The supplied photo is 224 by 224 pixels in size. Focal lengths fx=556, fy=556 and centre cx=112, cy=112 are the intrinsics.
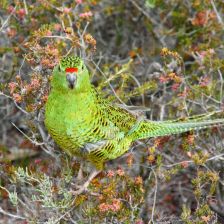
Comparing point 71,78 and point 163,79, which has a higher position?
point 71,78

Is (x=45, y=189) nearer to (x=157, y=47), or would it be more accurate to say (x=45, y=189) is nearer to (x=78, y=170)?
(x=78, y=170)

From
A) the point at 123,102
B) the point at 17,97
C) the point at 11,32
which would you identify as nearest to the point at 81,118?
the point at 17,97

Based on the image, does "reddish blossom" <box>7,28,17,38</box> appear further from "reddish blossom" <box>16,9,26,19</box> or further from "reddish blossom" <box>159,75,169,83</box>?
"reddish blossom" <box>159,75,169,83</box>

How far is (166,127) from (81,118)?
0.93m

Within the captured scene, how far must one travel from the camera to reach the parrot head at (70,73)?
11.9 feet

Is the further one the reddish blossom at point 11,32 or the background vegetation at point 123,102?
the reddish blossom at point 11,32

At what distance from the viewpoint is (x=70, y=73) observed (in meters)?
3.62

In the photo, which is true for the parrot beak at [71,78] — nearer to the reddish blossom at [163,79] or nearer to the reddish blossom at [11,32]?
the reddish blossom at [163,79]

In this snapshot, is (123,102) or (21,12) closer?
(123,102)

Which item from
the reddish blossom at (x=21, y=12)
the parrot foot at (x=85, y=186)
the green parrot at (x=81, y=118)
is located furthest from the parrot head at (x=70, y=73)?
the reddish blossom at (x=21, y=12)

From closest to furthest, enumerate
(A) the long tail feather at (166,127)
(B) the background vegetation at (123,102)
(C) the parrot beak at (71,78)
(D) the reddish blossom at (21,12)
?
(C) the parrot beak at (71,78)
(B) the background vegetation at (123,102)
(A) the long tail feather at (166,127)
(D) the reddish blossom at (21,12)

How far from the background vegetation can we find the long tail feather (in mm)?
82

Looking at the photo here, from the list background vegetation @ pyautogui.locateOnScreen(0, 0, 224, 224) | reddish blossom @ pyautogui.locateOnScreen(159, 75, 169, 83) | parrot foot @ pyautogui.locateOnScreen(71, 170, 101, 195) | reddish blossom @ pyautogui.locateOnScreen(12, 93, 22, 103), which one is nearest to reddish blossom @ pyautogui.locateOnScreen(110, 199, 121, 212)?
background vegetation @ pyautogui.locateOnScreen(0, 0, 224, 224)

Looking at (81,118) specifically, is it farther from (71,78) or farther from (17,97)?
(17,97)
